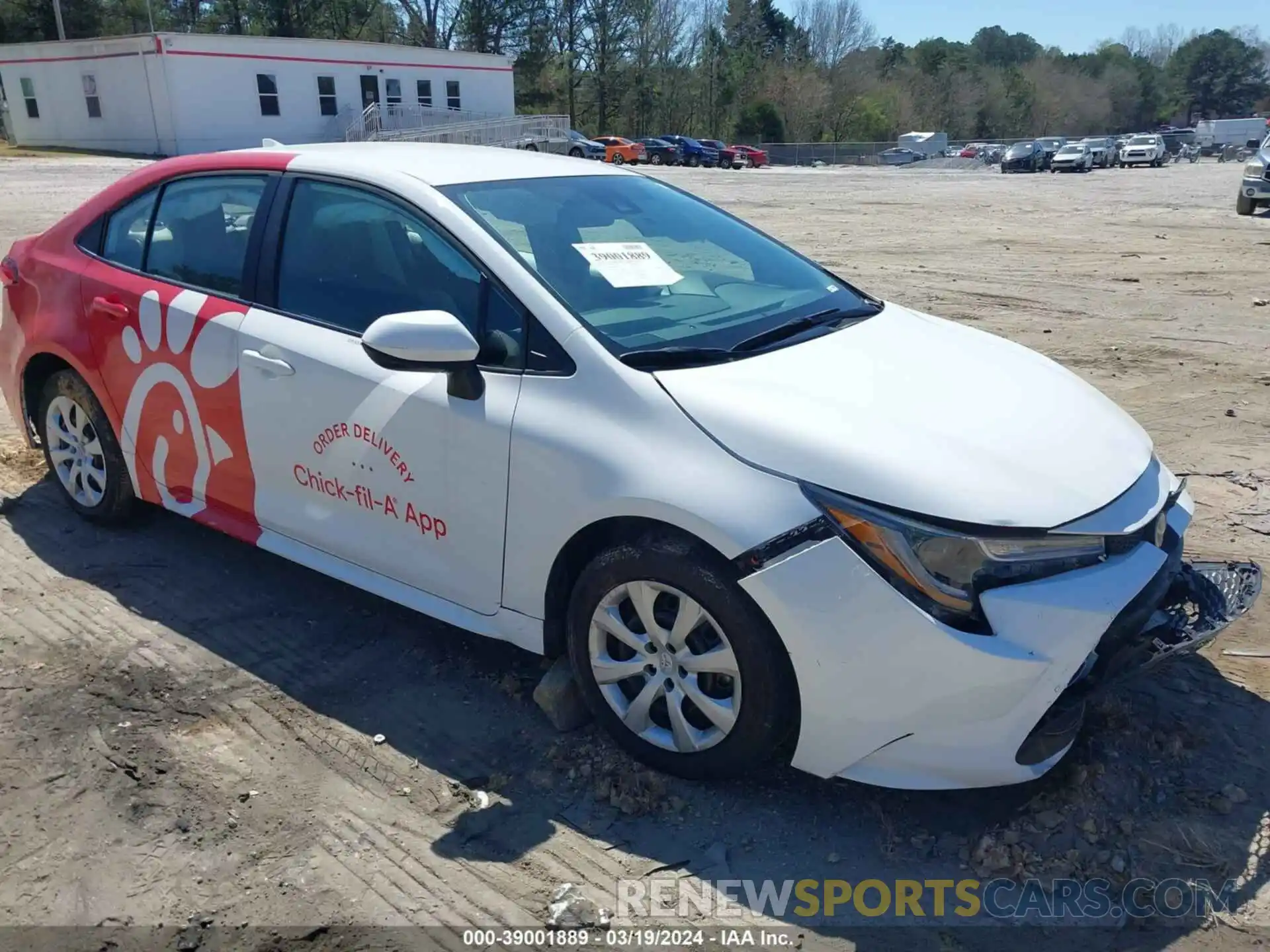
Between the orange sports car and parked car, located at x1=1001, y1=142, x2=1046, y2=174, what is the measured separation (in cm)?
1730

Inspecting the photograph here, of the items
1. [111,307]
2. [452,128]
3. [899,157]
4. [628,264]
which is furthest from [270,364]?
[899,157]

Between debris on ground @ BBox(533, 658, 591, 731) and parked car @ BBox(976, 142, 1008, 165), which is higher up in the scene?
debris on ground @ BBox(533, 658, 591, 731)

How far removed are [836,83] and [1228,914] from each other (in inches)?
3474

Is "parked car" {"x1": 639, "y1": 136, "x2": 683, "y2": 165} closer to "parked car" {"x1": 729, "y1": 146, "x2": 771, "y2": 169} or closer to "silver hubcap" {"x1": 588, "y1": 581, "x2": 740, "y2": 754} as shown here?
"parked car" {"x1": 729, "y1": 146, "x2": 771, "y2": 169}

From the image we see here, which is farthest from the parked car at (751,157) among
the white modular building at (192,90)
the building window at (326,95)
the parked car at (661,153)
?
the building window at (326,95)

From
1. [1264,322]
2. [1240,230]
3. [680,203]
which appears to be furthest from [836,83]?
[680,203]

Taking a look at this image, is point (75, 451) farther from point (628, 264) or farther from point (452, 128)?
point (452, 128)

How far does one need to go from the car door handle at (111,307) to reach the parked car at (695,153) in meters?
49.5

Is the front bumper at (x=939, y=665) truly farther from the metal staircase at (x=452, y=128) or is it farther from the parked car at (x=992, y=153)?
the parked car at (x=992, y=153)

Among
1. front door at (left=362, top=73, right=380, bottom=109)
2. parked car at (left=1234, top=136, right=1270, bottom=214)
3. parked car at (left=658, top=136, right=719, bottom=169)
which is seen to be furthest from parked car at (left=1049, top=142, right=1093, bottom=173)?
front door at (left=362, top=73, right=380, bottom=109)

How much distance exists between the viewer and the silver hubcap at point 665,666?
2.80m

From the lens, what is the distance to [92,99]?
3969cm

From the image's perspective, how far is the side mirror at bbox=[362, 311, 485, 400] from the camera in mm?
2988

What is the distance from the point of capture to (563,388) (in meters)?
3.01
